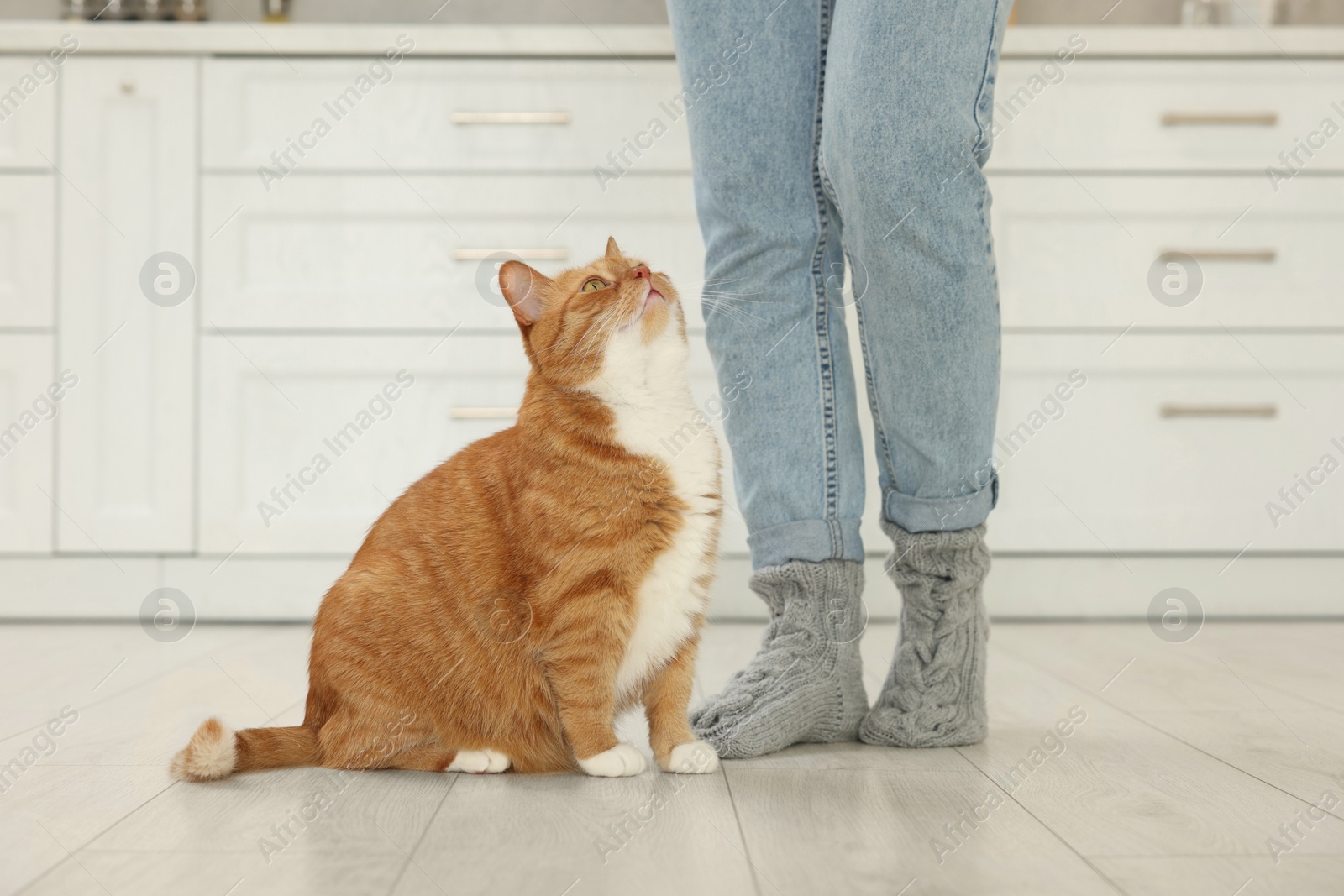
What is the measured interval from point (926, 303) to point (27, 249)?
6.10ft

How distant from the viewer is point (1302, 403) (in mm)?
2068

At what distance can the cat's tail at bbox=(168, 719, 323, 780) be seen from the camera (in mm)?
942

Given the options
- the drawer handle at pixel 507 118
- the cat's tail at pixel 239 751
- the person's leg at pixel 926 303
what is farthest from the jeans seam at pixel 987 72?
the drawer handle at pixel 507 118

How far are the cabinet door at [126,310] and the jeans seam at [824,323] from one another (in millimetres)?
1460

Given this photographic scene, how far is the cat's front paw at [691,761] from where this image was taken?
3.21 feet

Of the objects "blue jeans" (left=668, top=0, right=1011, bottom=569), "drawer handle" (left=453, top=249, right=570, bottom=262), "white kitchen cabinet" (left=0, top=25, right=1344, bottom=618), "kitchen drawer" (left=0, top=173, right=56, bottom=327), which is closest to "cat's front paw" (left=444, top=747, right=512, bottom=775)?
"blue jeans" (left=668, top=0, right=1011, bottom=569)

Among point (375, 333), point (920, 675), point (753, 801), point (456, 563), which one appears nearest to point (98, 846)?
point (456, 563)

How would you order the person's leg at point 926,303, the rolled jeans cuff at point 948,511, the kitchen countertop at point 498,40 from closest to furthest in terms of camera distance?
the person's leg at point 926,303, the rolled jeans cuff at point 948,511, the kitchen countertop at point 498,40

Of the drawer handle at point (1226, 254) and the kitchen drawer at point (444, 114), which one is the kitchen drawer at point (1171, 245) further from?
the kitchen drawer at point (444, 114)

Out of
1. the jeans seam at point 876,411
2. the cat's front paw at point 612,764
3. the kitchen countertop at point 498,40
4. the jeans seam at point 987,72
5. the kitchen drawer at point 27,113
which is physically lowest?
the cat's front paw at point 612,764

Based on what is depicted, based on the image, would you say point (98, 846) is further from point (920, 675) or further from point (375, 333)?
point (375, 333)

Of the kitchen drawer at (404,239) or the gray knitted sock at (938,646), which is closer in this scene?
the gray knitted sock at (938,646)

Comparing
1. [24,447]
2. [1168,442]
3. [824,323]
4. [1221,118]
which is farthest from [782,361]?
[24,447]

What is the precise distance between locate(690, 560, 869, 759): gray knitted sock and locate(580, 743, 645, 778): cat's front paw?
11 centimetres
